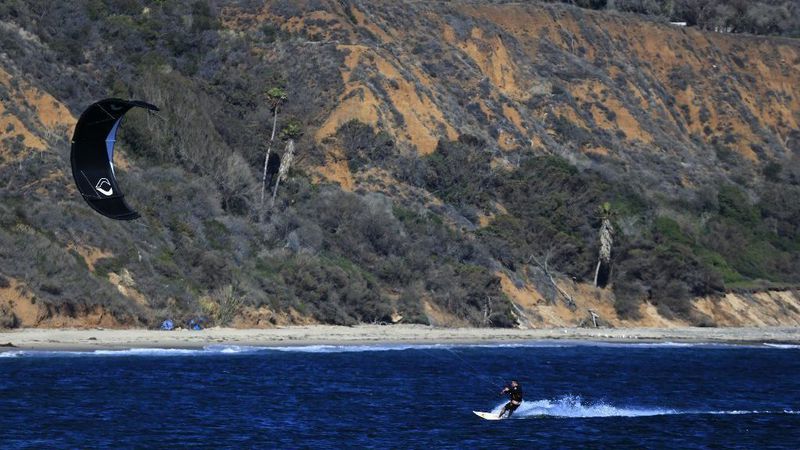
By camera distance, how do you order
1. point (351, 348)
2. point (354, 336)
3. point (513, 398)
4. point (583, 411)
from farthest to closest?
point (354, 336)
point (351, 348)
point (583, 411)
point (513, 398)

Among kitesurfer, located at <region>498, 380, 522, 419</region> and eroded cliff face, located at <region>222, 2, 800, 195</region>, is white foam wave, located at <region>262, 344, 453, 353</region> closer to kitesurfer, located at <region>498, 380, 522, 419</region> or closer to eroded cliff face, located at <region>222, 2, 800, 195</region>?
kitesurfer, located at <region>498, 380, 522, 419</region>

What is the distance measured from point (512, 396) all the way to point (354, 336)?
2171 cm

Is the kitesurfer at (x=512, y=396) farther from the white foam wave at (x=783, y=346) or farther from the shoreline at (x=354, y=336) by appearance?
the white foam wave at (x=783, y=346)

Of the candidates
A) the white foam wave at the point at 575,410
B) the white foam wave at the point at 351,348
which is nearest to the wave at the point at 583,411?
the white foam wave at the point at 575,410

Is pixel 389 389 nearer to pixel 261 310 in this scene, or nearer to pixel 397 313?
pixel 261 310

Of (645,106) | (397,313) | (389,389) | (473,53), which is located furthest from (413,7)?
(389,389)

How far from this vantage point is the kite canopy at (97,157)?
29797mm

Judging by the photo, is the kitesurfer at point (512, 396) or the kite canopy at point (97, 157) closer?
the kite canopy at point (97, 157)

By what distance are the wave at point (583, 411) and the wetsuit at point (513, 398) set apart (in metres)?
0.36

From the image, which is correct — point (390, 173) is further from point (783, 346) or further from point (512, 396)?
point (512, 396)

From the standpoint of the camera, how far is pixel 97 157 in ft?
100

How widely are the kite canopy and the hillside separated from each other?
67.2 feet

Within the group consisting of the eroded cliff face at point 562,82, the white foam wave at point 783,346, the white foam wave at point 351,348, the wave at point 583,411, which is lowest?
the wave at point 583,411

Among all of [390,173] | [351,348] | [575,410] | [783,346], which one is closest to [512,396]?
[575,410]
